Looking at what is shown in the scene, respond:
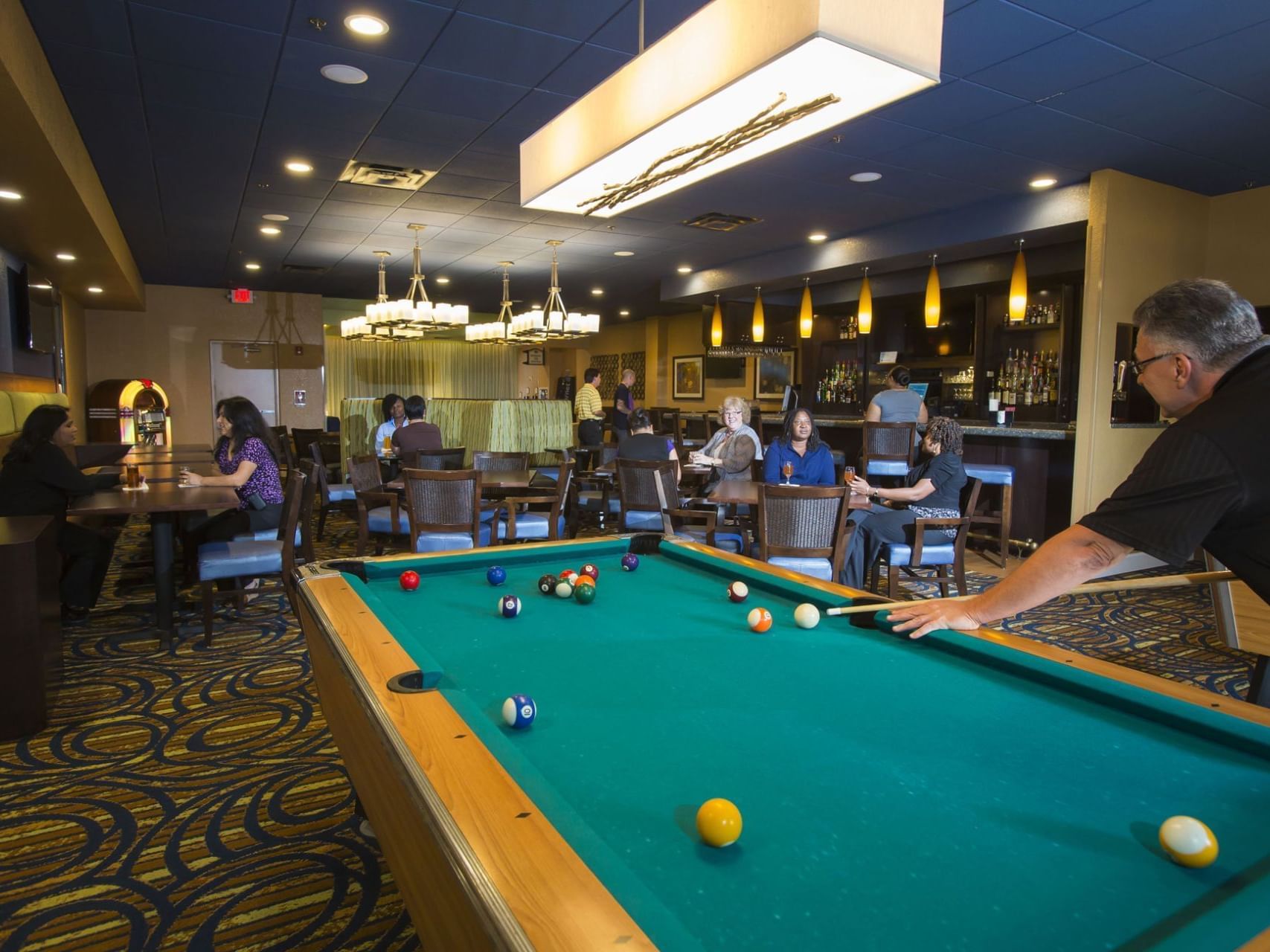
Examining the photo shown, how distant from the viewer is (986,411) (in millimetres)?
8031

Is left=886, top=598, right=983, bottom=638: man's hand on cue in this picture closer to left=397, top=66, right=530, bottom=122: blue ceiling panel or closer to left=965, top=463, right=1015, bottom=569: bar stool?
left=965, top=463, right=1015, bottom=569: bar stool

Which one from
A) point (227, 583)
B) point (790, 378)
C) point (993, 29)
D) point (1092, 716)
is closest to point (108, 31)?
point (227, 583)

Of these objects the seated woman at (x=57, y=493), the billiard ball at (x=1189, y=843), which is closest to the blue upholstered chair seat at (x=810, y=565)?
the billiard ball at (x=1189, y=843)

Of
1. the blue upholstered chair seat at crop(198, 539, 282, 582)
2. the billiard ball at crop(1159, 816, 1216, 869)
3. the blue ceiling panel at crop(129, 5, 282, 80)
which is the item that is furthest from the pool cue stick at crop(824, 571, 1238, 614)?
the blue ceiling panel at crop(129, 5, 282, 80)

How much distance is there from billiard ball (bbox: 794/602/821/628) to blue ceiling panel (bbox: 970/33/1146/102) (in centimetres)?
322

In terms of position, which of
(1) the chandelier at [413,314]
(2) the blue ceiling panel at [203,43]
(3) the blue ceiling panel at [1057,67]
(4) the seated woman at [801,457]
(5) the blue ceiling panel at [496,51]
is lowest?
(4) the seated woman at [801,457]

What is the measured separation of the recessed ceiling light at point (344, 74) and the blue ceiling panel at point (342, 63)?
2cm

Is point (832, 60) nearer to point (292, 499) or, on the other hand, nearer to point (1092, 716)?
point (1092, 716)

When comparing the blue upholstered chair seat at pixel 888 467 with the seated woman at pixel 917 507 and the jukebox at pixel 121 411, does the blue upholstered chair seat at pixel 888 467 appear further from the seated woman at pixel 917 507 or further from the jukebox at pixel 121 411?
the jukebox at pixel 121 411

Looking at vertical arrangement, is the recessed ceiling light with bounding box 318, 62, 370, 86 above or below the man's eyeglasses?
above

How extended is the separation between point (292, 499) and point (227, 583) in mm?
1652

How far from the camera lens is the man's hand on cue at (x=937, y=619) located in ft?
5.97

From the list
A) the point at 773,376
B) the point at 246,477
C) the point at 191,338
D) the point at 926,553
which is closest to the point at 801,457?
the point at 926,553

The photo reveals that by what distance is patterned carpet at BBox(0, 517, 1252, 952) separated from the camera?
74.2 inches
